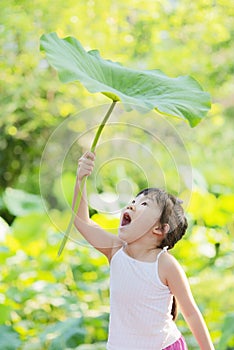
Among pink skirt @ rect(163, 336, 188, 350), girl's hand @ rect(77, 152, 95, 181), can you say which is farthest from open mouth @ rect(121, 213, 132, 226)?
pink skirt @ rect(163, 336, 188, 350)

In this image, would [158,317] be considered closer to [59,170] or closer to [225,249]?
[59,170]

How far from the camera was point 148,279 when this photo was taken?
1.39 m

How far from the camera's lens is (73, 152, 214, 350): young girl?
4.55ft

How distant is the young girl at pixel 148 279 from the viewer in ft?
4.55

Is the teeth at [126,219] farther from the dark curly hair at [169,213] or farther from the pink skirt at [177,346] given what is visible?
the pink skirt at [177,346]

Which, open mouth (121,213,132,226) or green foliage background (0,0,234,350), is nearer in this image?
open mouth (121,213,132,226)

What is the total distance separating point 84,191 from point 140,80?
23 cm

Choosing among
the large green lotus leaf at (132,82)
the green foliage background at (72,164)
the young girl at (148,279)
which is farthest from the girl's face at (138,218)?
the green foliage background at (72,164)

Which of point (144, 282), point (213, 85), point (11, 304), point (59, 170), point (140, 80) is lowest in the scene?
point (213, 85)

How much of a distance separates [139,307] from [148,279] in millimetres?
50

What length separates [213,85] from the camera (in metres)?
4.33

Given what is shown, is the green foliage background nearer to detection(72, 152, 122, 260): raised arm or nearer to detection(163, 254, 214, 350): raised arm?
detection(72, 152, 122, 260): raised arm

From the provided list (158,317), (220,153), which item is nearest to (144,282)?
(158,317)

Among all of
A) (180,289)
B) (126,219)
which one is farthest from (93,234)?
(180,289)
